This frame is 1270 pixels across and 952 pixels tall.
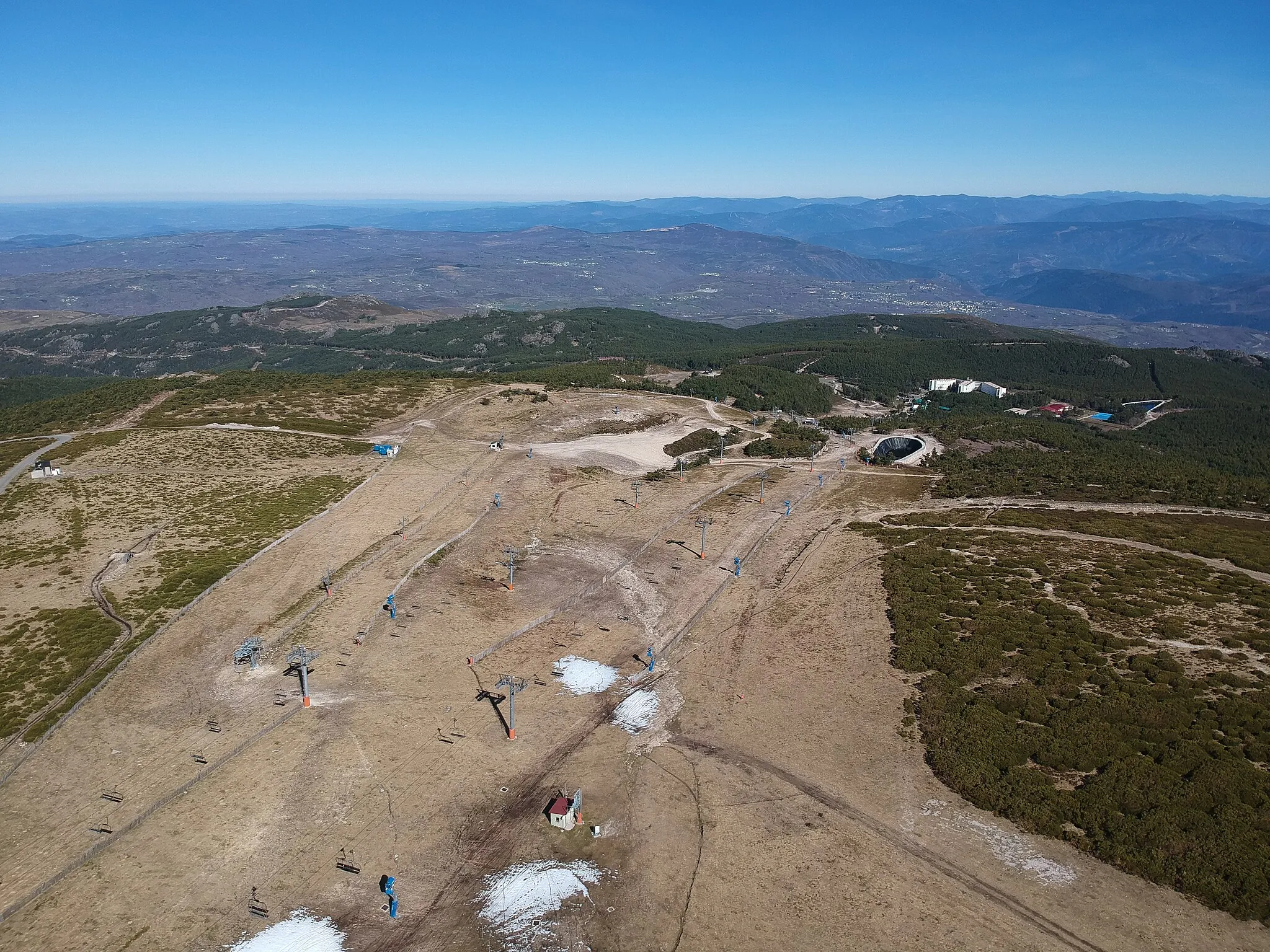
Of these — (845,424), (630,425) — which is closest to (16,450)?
(630,425)

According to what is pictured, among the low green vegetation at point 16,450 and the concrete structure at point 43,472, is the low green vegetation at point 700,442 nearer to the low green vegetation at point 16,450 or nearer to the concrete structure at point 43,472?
the concrete structure at point 43,472

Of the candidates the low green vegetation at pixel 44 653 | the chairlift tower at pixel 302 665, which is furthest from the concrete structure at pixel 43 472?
the chairlift tower at pixel 302 665

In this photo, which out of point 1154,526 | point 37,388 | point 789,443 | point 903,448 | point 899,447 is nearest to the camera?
point 1154,526

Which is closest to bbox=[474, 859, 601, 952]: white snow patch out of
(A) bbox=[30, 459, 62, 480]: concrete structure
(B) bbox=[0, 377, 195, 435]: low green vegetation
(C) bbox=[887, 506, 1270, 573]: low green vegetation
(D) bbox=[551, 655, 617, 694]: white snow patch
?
(D) bbox=[551, 655, 617, 694]: white snow patch

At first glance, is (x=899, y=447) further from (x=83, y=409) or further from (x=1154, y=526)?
(x=83, y=409)

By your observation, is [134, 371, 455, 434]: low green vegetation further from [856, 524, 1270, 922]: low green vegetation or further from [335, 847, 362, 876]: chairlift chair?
[856, 524, 1270, 922]: low green vegetation

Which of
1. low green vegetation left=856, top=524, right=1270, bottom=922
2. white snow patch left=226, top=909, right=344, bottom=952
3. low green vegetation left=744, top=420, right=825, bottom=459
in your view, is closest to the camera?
white snow patch left=226, top=909, right=344, bottom=952

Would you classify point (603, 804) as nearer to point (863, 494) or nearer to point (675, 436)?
point (863, 494)
